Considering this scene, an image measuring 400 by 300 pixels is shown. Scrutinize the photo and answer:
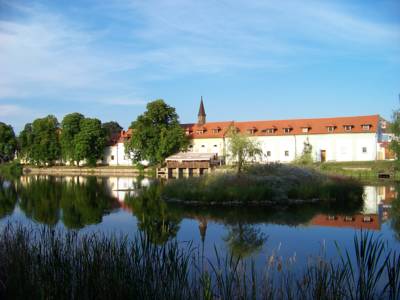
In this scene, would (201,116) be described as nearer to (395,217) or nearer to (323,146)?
(323,146)

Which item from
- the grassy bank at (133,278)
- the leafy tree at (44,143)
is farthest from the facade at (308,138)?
the grassy bank at (133,278)

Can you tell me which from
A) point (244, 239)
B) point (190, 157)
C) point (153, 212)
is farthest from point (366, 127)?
point (244, 239)

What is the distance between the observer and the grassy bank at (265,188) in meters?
24.6

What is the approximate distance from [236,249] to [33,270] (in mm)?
6724

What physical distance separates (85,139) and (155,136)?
13076 millimetres

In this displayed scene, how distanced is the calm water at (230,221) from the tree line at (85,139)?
106 ft

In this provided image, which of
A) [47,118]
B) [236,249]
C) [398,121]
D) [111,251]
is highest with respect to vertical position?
[47,118]

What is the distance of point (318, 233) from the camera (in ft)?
51.4

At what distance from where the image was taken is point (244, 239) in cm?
1480

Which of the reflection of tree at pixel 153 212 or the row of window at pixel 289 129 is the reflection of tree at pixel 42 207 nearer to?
the reflection of tree at pixel 153 212

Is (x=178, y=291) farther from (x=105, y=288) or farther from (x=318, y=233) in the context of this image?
(x=318, y=233)

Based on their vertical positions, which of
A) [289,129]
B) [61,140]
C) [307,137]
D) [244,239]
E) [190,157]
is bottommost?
[244,239]

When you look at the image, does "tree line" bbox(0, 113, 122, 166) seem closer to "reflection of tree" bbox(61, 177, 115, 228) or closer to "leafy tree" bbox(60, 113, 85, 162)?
"leafy tree" bbox(60, 113, 85, 162)

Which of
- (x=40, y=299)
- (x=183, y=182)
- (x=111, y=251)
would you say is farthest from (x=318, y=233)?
(x=183, y=182)
